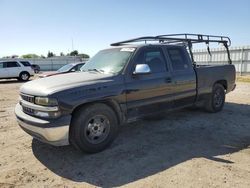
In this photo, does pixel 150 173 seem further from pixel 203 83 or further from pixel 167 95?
pixel 203 83

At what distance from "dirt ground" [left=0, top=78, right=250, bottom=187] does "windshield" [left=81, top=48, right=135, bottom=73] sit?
1.47m

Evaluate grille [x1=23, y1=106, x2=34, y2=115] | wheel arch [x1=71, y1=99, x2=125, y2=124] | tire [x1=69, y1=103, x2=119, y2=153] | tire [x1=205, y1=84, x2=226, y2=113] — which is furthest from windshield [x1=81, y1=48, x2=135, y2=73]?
tire [x1=205, y1=84, x2=226, y2=113]

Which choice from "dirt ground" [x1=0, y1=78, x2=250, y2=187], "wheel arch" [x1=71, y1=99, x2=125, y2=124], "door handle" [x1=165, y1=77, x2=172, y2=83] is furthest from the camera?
"door handle" [x1=165, y1=77, x2=172, y2=83]

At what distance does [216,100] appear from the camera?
7.73 metres

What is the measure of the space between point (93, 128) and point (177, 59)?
2.73 metres

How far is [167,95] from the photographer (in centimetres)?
589

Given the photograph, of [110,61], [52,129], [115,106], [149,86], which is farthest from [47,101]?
[149,86]

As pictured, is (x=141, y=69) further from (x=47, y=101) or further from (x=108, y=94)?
(x=47, y=101)

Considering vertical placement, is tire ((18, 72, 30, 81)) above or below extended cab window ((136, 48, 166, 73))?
below

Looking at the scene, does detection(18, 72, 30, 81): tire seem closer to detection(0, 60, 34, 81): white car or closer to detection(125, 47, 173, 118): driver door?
detection(0, 60, 34, 81): white car

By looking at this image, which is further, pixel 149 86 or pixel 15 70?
pixel 15 70

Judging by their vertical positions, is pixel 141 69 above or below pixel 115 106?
above

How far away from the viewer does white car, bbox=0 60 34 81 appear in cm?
2180

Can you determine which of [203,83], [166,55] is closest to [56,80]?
[166,55]
